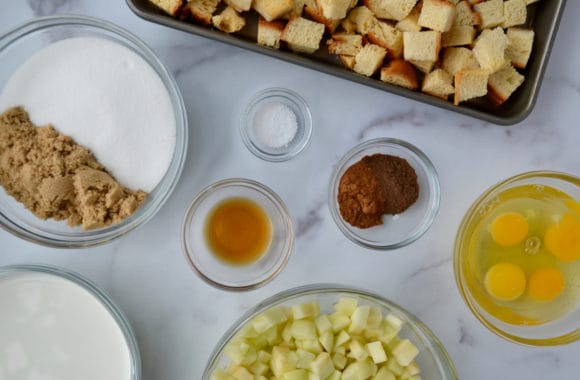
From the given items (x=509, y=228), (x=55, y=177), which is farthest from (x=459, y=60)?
(x=55, y=177)

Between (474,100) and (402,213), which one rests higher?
(474,100)

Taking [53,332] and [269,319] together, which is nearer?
[269,319]

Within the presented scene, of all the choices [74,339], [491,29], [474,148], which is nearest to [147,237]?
[74,339]

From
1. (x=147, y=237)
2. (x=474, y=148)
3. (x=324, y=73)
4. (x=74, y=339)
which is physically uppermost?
(x=324, y=73)

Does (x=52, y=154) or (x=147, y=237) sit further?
(x=147, y=237)

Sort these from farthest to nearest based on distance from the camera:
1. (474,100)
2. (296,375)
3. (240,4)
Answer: (474,100)
(240,4)
(296,375)

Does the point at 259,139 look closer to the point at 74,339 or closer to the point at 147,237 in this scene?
the point at 147,237

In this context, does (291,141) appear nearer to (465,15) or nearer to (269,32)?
(269,32)
